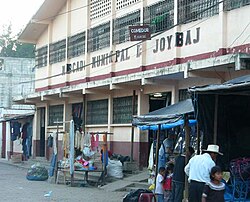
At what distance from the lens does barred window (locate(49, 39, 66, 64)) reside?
2874 cm

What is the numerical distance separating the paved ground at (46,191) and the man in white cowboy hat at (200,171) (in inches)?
246

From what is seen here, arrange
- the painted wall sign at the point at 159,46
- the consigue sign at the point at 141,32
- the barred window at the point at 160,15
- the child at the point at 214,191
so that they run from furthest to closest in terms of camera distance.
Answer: the barred window at the point at 160,15 → the consigue sign at the point at 141,32 → the painted wall sign at the point at 159,46 → the child at the point at 214,191

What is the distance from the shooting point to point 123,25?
22766 mm

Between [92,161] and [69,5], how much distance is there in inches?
403

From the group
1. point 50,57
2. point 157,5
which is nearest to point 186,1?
point 157,5

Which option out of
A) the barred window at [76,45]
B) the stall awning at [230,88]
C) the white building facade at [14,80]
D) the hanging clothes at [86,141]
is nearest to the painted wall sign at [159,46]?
Answer: the barred window at [76,45]

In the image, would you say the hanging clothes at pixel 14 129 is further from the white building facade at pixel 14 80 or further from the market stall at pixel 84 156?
the market stall at pixel 84 156

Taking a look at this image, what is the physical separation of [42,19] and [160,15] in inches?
443

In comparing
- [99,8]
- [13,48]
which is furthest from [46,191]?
[13,48]

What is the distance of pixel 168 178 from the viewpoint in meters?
13.3

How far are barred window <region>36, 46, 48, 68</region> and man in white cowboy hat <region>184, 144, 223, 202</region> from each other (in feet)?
70.6

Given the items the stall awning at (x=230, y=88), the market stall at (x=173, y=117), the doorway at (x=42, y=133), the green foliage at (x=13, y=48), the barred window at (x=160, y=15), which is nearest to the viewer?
the stall awning at (x=230, y=88)

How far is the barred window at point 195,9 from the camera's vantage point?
17.1 metres

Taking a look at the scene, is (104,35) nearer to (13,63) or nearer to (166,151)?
(166,151)
